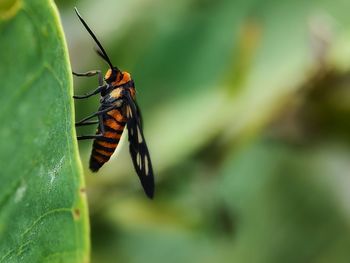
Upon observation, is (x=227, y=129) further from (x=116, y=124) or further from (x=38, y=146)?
(x=38, y=146)

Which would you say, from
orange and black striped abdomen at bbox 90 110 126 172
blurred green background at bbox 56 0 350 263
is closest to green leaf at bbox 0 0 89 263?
orange and black striped abdomen at bbox 90 110 126 172

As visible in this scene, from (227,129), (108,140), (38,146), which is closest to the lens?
(38,146)

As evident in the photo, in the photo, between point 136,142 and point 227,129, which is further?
point 227,129

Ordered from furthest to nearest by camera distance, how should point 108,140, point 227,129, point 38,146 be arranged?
point 227,129, point 108,140, point 38,146

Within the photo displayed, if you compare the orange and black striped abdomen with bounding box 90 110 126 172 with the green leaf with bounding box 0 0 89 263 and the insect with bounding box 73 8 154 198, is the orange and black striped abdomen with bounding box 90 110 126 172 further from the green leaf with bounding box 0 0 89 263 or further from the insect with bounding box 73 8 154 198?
the green leaf with bounding box 0 0 89 263

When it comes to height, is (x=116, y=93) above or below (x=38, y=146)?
below

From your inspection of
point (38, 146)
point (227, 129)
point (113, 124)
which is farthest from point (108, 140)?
point (227, 129)

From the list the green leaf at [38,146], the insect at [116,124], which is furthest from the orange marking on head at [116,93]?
the green leaf at [38,146]
